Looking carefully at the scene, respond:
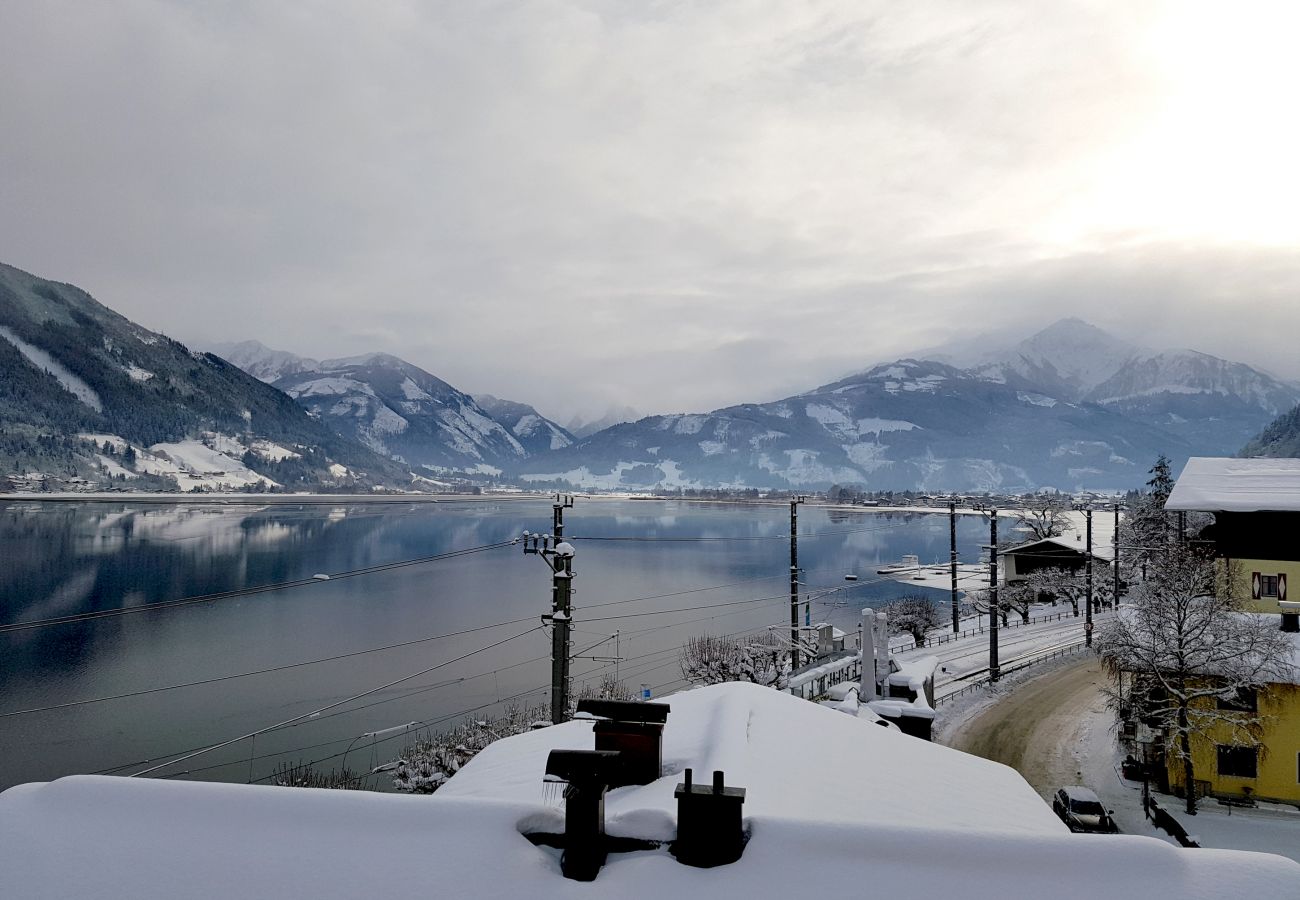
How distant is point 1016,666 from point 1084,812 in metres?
A: 19.7

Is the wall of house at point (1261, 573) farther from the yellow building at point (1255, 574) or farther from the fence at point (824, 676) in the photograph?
the fence at point (824, 676)

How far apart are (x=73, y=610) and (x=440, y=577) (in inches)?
1222

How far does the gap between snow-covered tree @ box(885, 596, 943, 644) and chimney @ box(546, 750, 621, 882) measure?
44.9 metres

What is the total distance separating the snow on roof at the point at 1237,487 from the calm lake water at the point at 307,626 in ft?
60.5

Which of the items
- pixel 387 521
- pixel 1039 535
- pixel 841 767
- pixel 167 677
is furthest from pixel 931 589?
pixel 387 521

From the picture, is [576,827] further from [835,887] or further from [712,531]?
[712,531]

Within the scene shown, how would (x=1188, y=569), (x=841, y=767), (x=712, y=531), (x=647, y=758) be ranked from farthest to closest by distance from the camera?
(x=712, y=531), (x=1188, y=569), (x=841, y=767), (x=647, y=758)

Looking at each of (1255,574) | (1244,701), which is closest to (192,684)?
(1244,701)

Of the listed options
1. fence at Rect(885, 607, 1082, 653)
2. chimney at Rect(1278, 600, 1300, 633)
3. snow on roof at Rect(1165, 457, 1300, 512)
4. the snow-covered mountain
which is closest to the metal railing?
fence at Rect(885, 607, 1082, 653)

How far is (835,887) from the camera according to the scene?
4801 millimetres

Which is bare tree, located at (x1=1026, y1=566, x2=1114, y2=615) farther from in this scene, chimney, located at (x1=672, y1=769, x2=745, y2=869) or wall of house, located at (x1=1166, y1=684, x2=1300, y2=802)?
chimney, located at (x1=672, y1=769, x2=745, y2=869)

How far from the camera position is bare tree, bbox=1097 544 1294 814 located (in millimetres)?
17547

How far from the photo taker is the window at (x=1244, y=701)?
18219 mm

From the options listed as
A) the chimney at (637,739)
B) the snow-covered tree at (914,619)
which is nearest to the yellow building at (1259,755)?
the chimney at (637,739)
